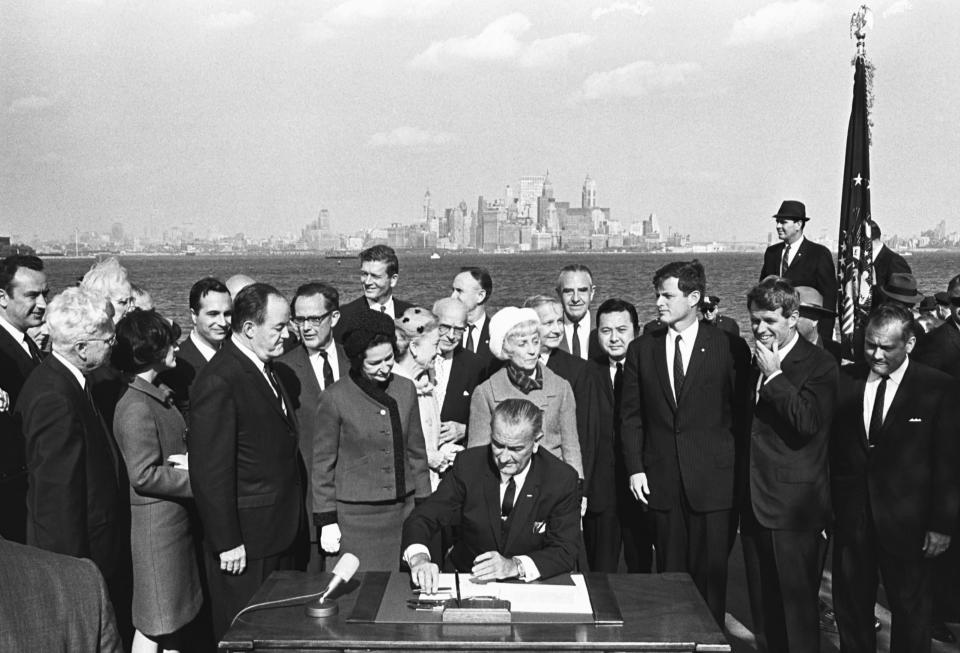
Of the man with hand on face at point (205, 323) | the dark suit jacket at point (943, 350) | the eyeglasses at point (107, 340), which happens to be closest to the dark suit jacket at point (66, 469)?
the eyeglasses at point (107, 340)

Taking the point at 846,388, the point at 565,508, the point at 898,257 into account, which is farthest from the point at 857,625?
the point at 898,257

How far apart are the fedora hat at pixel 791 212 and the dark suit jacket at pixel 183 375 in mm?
3932

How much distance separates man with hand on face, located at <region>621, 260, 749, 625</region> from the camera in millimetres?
4395

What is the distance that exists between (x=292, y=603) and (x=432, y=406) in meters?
1.89

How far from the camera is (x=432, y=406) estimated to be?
4762 mm

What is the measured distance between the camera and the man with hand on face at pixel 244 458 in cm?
373

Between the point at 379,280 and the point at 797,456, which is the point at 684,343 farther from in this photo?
the point at 379,280

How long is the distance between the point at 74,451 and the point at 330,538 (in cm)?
119

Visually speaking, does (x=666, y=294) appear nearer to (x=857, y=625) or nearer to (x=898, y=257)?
(x=857, y=625)

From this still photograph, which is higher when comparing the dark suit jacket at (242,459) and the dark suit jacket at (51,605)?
the dark suit jacket at (51,605)

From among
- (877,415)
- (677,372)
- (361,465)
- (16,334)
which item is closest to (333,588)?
(361,465)

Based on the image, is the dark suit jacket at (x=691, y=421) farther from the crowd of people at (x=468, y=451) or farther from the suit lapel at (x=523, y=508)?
the suit lapel at (x=523, y=508)

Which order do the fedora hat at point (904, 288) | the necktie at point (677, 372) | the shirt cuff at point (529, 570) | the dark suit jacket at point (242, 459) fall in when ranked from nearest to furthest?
the shirt cuff at point (529, 570)
the dark suit jacket at point (242, 459)
the necktie at point (677, 372)
the fedora hat at point (904, 288)

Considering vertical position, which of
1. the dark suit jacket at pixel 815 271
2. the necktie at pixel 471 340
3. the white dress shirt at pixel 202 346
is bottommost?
the necktie at pixel 471 340
